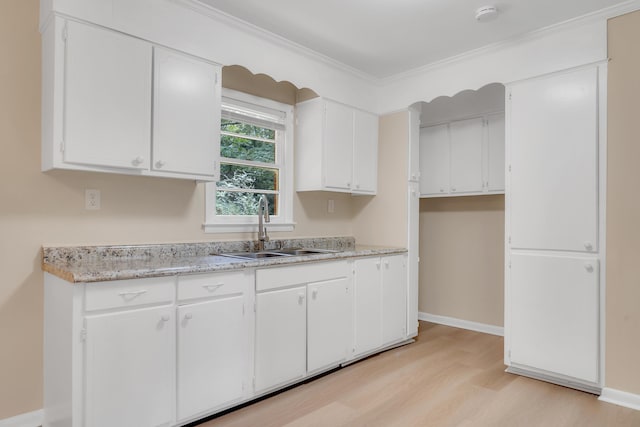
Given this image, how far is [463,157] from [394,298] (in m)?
1.74

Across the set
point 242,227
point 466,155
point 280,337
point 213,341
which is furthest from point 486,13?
point 213,341

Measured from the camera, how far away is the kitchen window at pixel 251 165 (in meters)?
3.08

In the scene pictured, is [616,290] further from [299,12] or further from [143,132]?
[143,132]

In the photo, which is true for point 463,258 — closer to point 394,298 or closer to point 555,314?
point 394,298

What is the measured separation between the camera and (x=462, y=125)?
4211mm

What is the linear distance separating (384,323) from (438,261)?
1420 millimetres

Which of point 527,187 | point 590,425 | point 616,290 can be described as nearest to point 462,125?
point 527,187

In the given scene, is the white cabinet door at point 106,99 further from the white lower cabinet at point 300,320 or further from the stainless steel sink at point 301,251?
the stainless steel sink at point 301,251

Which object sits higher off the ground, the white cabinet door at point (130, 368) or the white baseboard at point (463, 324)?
the white cabinet door at point (130, 368)

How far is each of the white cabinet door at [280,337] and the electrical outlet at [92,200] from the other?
1113 millimetres

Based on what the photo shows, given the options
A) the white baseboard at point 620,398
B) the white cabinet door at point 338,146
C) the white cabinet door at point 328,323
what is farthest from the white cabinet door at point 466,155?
the white baseboard at point 620,398

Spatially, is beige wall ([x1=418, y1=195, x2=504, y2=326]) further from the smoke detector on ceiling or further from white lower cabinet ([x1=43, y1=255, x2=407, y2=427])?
the smoke detector on ceiling

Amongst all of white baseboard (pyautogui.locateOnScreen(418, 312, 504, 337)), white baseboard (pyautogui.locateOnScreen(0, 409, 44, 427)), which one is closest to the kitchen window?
white baseboard (pyautogui.locateOnScreen(0, 409, 44, 427))

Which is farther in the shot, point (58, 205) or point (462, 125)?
point (462, 125)
